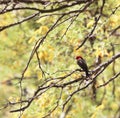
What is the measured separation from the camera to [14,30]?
449 inches

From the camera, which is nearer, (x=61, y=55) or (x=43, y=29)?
(x=43, y=29)

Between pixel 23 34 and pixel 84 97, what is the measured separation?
2247 millimetres

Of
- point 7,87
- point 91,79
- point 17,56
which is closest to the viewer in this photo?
point 91,79

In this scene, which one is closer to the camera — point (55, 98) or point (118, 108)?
point (55, 98)

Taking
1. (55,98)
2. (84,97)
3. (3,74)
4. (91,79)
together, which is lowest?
(91,79)

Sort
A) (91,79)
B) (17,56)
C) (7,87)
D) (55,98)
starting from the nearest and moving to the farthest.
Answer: (91,79) → (55,98) → (17,56) → (7,87)

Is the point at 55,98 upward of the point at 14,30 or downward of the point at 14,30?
downward

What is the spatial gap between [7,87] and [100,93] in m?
9.05

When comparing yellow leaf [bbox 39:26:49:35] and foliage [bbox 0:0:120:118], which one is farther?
yellow leaf [bbox 39:26:49:35]

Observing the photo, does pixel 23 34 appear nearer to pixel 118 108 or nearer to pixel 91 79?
pixel 118 108

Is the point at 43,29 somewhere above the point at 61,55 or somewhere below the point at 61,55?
below

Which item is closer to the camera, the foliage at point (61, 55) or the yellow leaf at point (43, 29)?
the foliage at point (61, 55)

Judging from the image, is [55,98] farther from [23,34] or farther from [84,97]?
[23,34]

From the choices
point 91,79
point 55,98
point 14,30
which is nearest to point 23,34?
point 14,30
